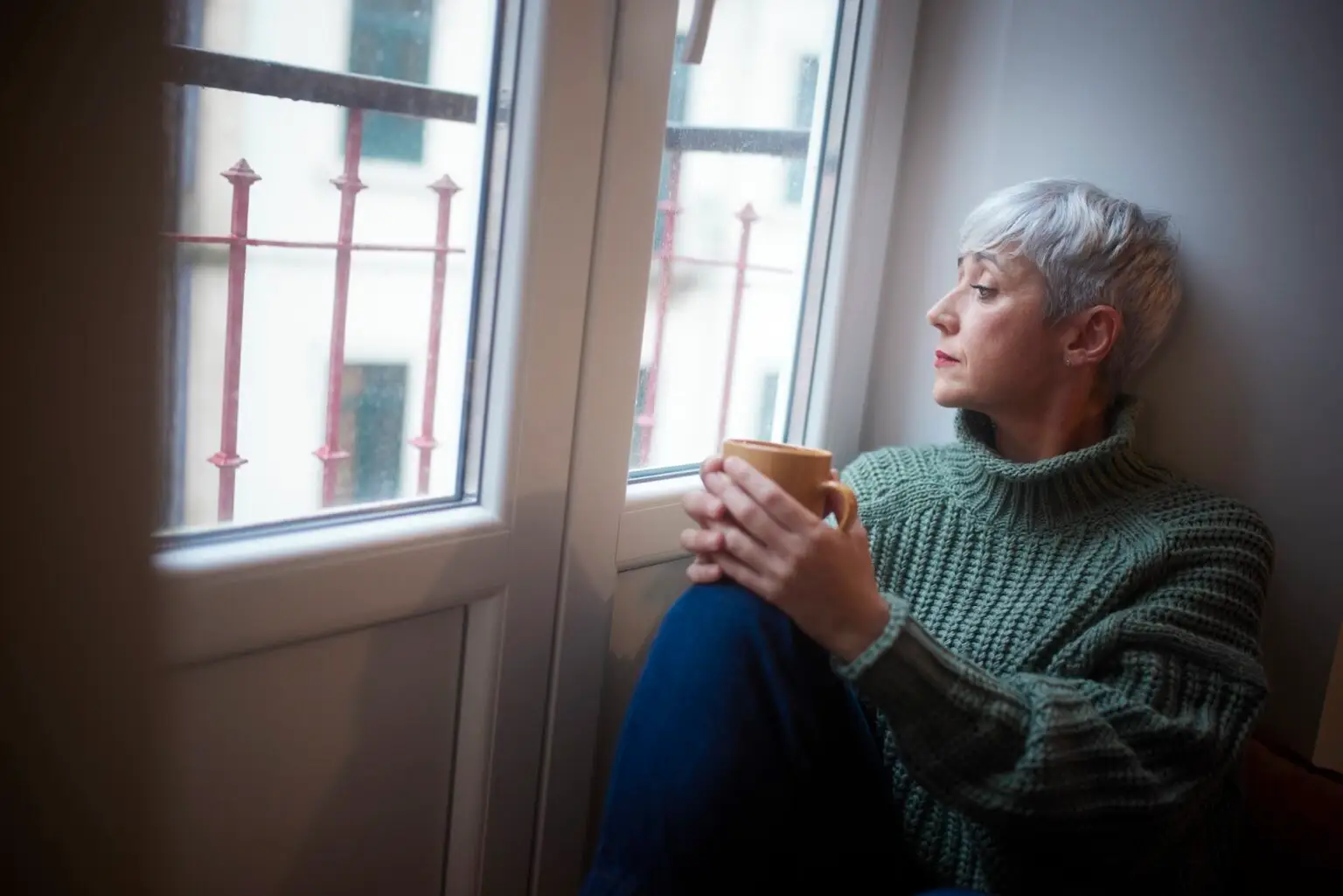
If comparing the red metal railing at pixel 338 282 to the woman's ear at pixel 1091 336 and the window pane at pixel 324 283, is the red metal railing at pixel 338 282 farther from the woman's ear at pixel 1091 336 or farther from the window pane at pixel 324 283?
the woman's ear at pixel 1091 336

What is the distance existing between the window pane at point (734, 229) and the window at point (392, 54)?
29 centimetres

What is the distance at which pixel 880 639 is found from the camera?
96 cm

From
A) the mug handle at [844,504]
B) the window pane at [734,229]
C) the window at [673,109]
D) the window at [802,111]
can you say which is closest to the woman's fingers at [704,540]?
the mug handle at [844,504]

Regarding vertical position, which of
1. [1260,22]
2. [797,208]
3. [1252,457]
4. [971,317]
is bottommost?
[1252,457]

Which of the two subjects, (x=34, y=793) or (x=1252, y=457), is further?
(x=1252, y=457)

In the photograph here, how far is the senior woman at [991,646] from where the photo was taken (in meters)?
0.97

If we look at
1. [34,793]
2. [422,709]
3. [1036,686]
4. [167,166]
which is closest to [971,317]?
[1036,686]

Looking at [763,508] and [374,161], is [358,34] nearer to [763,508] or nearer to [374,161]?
[374,161]

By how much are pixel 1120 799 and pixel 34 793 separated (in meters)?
0.87

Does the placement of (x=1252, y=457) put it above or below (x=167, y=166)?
below

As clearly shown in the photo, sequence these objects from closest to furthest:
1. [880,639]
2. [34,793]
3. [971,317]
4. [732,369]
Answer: [34,793] → [880,639] → [971,317] → [732,369]

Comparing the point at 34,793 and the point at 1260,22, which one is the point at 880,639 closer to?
the point at 34,793

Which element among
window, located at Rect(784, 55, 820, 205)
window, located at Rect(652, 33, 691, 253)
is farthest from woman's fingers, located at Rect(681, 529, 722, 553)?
window, located at Rect(784, 55, 820, 205)

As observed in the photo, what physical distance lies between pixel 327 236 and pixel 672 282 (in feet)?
1.53
